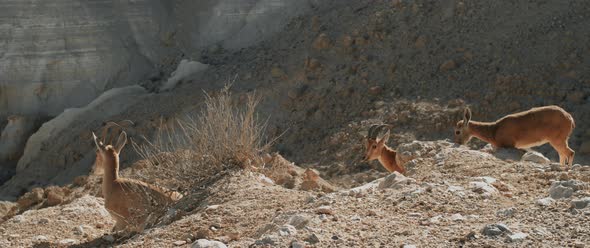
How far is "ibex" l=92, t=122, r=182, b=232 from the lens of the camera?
9844 mm

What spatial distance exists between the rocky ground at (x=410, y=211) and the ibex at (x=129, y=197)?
34 cm

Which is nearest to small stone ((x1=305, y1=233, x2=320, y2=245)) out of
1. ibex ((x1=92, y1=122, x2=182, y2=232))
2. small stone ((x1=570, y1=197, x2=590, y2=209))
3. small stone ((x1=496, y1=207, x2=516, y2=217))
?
small stone ((x1=496, y1=207, x2=516, y2=217))

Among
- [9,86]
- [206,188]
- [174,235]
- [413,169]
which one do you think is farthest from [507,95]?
[9,86]

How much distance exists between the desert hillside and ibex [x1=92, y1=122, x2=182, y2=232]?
18 cm

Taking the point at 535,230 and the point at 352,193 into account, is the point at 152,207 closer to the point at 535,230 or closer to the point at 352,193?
the point at 352,193

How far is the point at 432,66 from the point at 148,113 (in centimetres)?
605

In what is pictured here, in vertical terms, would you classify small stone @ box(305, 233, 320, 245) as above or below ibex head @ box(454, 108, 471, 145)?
above

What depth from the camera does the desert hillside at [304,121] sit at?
766 cm

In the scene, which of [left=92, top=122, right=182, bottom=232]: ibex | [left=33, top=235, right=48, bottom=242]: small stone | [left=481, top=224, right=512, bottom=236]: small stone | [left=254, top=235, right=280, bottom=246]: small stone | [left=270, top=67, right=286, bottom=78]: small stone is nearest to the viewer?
[left=481, top=224, right=512, bottom=236]: small stone

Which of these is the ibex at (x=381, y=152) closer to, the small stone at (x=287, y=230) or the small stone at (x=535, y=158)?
the small stone at (x=535, y=158)

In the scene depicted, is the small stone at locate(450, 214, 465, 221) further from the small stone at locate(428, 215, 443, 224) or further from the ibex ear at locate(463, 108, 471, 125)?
the ibex ear at locate(463, 108, 471, 125)

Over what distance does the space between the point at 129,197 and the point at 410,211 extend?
357cm

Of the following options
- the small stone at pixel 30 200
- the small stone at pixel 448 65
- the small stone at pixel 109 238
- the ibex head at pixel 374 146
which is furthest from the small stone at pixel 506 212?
the small stone at pixel 448 65

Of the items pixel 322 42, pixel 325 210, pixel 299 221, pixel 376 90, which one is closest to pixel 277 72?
pixel 322 42
